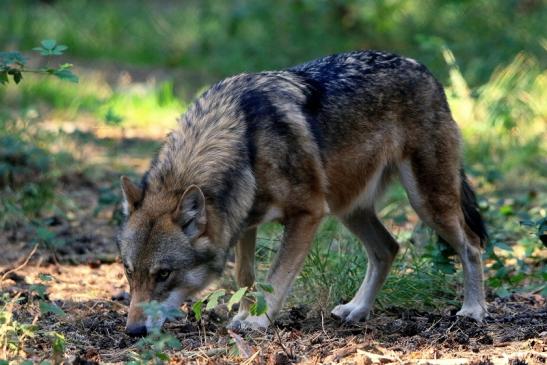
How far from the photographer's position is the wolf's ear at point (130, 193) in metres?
5.36

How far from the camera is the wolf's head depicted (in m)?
5.20

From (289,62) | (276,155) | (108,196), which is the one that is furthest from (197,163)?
(289,62)

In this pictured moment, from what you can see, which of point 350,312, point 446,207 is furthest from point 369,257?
point 446,207

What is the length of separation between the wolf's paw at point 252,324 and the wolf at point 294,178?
11 mm

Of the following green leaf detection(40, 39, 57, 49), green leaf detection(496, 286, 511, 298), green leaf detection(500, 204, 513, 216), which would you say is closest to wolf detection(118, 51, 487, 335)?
green leaf detection(496, 286, 511, 298)

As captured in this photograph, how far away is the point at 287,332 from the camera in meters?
5.46

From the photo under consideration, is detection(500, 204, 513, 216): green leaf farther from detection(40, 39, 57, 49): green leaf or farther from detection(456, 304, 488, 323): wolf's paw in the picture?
detection(40, 39, 57, 49): green leaf

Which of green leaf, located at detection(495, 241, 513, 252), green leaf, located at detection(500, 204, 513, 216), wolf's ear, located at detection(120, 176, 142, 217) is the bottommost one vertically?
green leaf, located at detection(500, 204, 513, 216)

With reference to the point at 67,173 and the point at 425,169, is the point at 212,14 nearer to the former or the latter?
the point at 67,173

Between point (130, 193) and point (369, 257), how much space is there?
181 centimetres

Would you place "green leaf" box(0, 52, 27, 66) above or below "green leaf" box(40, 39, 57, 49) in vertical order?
below

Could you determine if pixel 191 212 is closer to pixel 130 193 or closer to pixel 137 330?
pixel 130 193

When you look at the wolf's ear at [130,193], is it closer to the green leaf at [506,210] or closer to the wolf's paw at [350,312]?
the wolf's paw at [350,312]

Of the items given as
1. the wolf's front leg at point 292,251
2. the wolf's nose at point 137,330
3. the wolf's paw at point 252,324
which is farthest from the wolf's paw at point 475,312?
the wolf's nose at point 137,330
